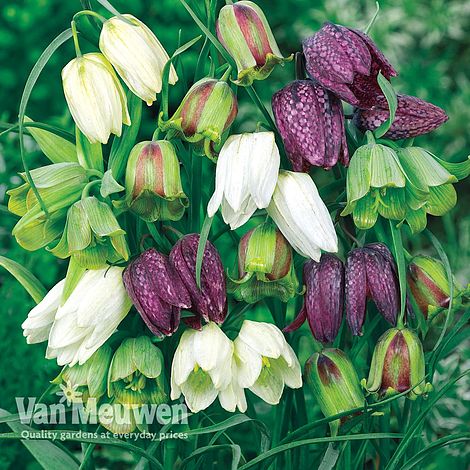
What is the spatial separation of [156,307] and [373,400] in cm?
26

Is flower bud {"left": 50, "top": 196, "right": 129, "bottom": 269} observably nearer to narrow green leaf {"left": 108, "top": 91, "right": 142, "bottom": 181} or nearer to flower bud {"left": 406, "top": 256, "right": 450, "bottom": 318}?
narrow green leaf {"left": 108, "top": 91, "right": 142, "bottom": 181}

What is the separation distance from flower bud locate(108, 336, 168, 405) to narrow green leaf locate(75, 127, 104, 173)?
169mm

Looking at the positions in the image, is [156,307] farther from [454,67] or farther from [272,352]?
[454,67]

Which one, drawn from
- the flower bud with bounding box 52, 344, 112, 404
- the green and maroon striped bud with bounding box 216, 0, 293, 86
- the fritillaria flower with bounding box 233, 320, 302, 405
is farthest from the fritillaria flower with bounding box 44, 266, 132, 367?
the green and maroon striped bud with bounding box 216, 0, 293, 86

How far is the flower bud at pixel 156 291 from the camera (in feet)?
2.69

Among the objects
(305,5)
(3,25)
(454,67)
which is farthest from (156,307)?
(454,67)

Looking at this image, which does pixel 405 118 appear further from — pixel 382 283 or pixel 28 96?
pixel 28 96

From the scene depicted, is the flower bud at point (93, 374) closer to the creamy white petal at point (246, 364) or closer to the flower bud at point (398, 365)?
the creamy white petal at point (246, 364)

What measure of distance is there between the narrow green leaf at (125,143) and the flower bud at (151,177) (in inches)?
2.2

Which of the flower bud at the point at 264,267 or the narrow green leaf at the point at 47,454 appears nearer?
the flower bud at the point at 264,267

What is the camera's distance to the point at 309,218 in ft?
2.68

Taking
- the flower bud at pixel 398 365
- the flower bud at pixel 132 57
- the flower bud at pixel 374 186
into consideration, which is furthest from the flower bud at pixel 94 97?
the flower bud at pixel 398 365

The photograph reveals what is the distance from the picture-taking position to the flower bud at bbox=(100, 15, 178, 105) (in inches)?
32.6

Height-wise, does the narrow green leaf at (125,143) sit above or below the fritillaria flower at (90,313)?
above
